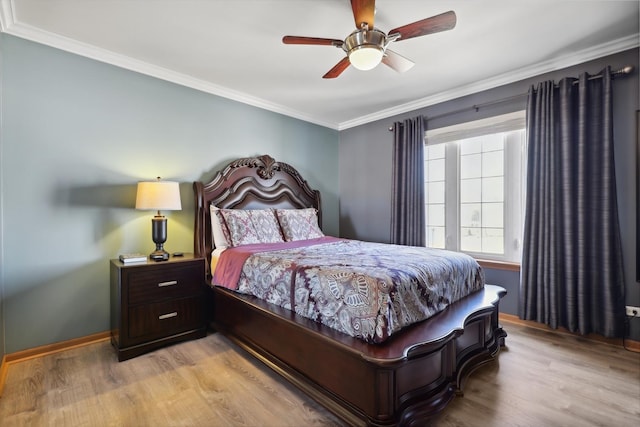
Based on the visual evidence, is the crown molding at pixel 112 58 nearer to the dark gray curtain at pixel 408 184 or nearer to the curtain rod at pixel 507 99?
the dark gray curtain at pixel 408 184

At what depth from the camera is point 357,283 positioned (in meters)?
1.68

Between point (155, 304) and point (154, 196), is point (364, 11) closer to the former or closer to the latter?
point (154, 196)

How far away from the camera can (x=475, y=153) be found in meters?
3.49

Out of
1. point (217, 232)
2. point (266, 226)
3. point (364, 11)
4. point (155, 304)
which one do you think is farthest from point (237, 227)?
point (364, 11)

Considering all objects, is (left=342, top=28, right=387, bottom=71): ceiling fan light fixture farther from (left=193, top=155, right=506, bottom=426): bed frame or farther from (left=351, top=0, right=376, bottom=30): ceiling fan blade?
(left=193, top=155, right=506, bottom=426): bed frame

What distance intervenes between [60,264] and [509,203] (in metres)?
4.36

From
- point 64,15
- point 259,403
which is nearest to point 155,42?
point 64,15

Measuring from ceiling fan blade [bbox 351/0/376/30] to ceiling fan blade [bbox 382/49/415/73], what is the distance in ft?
1.15

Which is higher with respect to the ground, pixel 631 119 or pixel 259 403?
pixel 631 119

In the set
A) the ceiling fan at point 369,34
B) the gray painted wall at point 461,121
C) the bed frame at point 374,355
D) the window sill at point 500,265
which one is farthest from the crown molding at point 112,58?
the window sill at point 500,265

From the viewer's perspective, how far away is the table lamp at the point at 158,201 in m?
2.55

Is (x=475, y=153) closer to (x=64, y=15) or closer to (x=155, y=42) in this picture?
(x=155, y=42)

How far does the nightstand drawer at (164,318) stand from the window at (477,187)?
2939mm

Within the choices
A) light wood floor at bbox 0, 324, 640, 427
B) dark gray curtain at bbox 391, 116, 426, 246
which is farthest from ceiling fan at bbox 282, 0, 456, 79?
light wood floor at bbox 0, 324, 640, 427
